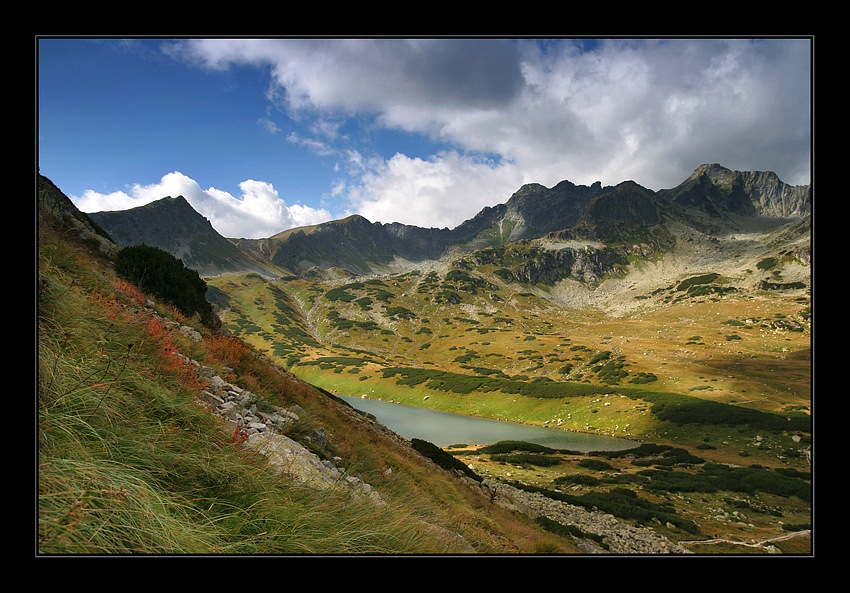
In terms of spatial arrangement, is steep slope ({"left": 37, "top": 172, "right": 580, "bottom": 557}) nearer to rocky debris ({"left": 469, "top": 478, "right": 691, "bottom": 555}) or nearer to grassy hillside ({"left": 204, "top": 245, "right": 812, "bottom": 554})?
rocky debris ({"left": 469, "top": 478, "right": 691, "bottom": 555})

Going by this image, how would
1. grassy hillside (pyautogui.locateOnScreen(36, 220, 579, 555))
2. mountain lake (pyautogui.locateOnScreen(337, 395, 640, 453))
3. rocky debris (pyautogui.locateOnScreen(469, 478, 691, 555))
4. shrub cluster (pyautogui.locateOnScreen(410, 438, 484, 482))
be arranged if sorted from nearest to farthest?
grassy hillside (pyautogui.locateOnScreen(36, 220, 579, 555)) → rocky debris (pyautogui.locateOnScreen(469, 478, 691, 555)) → shrub cluster (pyautogui.locateOnScreen(410, 438, 484, 482)) → mountain lake (pyautogui.locateOnScreen(337, 395, 640, 453))

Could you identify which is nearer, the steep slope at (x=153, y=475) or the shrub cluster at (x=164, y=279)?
the steep slope at (x=153, y=475)

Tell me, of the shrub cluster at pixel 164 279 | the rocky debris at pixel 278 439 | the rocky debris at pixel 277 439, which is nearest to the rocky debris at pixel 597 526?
the rocky debris at pixel 278 439

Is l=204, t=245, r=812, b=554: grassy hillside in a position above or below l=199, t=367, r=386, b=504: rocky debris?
below

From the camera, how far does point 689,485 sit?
92.6 feet

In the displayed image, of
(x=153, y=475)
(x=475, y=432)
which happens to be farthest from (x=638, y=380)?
(x=153, y=475)

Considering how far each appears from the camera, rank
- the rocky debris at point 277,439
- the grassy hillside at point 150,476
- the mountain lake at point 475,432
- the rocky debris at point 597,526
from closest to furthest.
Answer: the grassy hillside at point 150,476
the rocky debris at point 277,439
the rocky debris at point 597,526
the mountain lake at point 475,432

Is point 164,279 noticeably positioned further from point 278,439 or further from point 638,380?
point 638,380

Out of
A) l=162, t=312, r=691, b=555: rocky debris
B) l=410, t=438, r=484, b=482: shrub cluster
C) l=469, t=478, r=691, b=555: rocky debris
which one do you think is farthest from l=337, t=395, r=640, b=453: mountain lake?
l=162, t=312, r=691, b=555: rocky debris

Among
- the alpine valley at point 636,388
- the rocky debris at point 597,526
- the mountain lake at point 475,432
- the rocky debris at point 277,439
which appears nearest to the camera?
the rocky debris at point 277,439

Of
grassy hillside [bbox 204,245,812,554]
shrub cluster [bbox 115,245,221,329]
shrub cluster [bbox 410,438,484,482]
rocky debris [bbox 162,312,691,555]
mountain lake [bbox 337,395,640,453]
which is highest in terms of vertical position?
shrub cluster [bbox 115,245,221,329]

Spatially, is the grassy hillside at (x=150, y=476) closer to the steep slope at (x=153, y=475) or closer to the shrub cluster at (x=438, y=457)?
the steep slope at (x=153, y=475)
